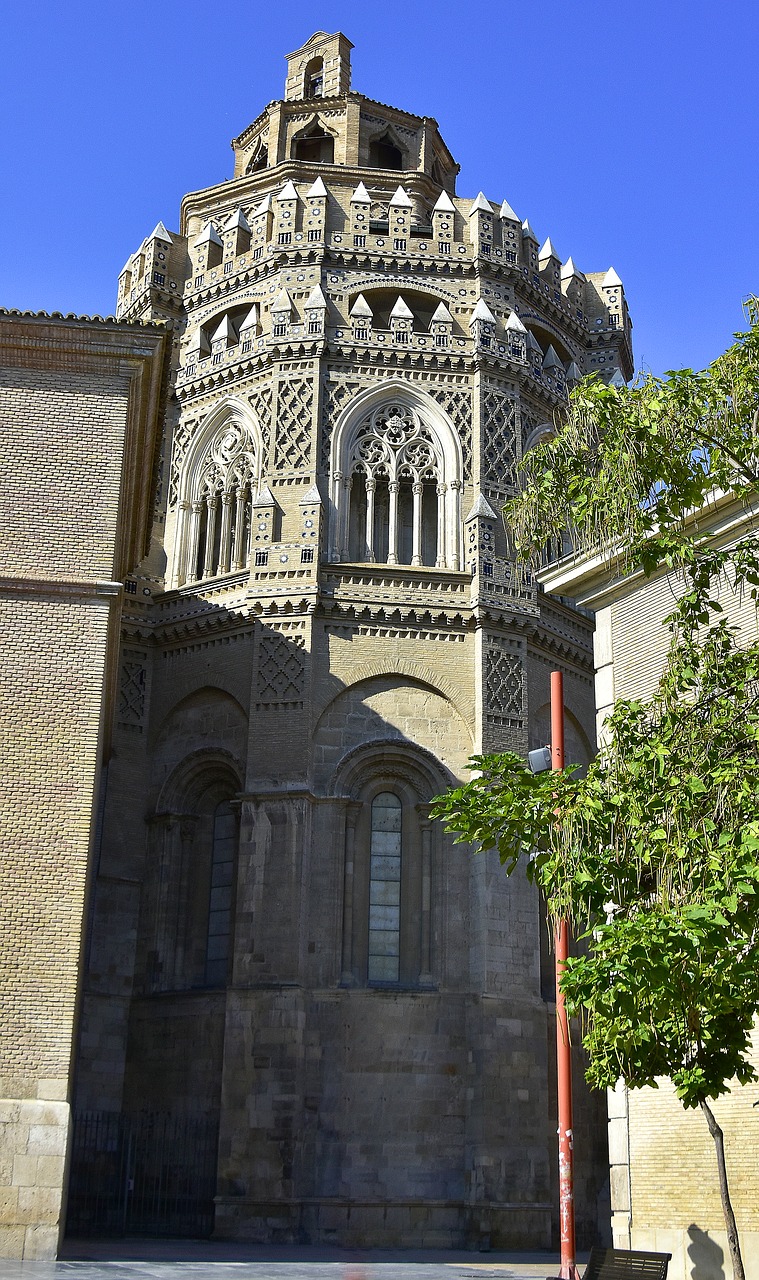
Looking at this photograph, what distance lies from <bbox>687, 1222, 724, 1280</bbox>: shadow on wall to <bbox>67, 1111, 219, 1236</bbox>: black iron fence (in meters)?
9.65

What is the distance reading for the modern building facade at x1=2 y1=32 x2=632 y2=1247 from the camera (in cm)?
2242

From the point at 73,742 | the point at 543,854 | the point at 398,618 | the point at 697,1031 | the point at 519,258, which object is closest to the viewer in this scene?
the point at 697,1031

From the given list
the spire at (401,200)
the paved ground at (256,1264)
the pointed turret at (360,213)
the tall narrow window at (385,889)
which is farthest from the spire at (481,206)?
the paved ground at (256,1264)

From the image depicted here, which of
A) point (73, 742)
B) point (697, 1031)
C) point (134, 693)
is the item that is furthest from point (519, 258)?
point (697, 1031)

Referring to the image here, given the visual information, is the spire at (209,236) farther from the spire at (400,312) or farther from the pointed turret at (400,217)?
the spire at (400,312)

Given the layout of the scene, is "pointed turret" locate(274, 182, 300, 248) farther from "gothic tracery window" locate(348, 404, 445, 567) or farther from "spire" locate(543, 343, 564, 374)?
"spire" locate(543, 343, 564, 374)

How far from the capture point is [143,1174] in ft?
76.7

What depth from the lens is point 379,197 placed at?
96.9 feet

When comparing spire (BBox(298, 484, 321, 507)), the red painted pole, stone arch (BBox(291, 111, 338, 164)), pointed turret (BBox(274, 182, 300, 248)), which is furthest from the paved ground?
stone arch (BBox(291, 111, 338, 164))

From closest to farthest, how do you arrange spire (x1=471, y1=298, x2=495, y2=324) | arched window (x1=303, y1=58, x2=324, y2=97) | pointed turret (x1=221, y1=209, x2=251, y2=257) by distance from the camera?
spire (x1=471, y1=298, x2=495, y2=324)
pointed turret (x1=221, y1=209, x2=251, y2=257)
arched window (x1=303, y1=58, x2=324, y2=97)

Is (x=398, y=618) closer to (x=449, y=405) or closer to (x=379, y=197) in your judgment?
(x=449, y=405)

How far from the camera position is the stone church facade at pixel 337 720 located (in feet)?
73.5

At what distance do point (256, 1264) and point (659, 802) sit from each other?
10142 millimetres

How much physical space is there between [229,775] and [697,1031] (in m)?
16.2
